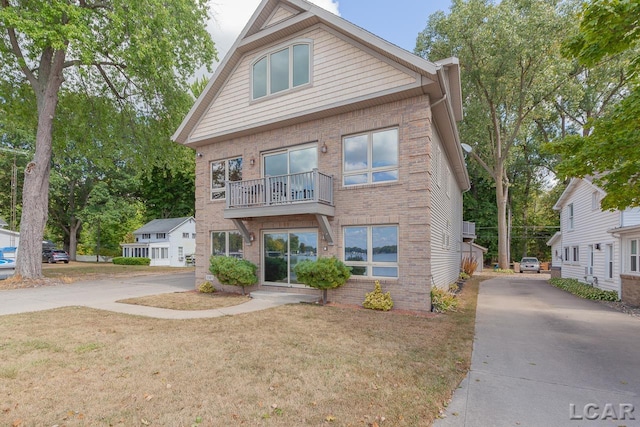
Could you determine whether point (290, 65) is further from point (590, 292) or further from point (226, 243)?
point (590, 292)

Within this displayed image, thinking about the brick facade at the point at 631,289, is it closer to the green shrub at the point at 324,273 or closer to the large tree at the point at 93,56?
the green shrub at the point at 324,273

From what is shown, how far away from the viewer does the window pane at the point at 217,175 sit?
43.9 ft

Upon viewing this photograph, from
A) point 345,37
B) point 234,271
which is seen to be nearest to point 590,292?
point 345,37

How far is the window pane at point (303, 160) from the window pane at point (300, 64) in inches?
88.2

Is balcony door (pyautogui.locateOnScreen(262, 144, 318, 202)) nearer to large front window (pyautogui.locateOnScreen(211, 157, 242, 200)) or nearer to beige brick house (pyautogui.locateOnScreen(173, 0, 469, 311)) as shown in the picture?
beige brick house (pyautogui.locateOnScreen(173, 0, 469, 311))

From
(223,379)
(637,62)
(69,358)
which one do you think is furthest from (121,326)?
(637,62)

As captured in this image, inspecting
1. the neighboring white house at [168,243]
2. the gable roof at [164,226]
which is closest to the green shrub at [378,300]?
the neighboring white house at [168,243]

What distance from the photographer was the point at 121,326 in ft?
23.4

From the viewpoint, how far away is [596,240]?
15.2 m

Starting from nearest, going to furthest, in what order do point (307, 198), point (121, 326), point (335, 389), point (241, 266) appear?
1. point (335, 389)
2. point (121, 326)
3. point (307, 198)
4. point (241, 266)

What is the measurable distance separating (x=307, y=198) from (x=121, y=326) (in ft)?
18.3

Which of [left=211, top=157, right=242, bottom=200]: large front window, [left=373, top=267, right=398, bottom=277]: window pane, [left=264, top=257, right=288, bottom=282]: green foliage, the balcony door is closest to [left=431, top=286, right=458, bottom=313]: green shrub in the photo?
[left=373, top=267, right=398, bottom=277]: window pane

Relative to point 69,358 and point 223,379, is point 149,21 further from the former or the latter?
point 223,379

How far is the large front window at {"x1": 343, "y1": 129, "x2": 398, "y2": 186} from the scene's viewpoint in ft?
32.1
